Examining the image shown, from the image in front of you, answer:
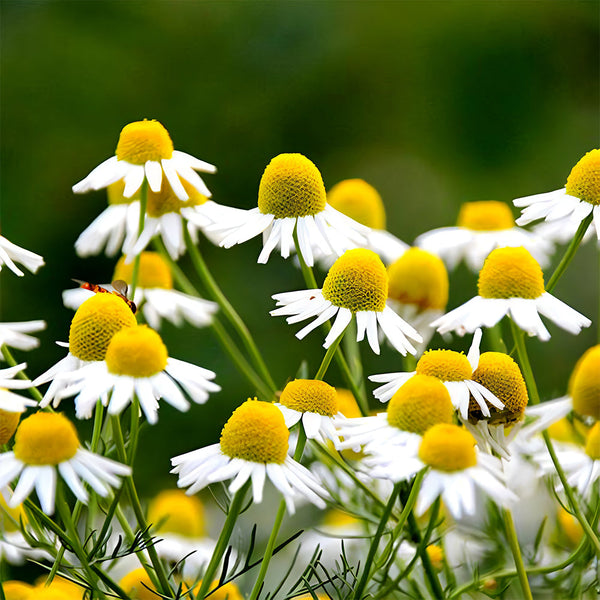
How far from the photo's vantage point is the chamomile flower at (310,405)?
1.51 feet

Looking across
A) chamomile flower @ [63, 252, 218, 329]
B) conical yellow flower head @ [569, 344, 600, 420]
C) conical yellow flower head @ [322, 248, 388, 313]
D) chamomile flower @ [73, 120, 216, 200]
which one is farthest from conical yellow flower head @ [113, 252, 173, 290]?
conical yellow flower head @ [569, 344, 600, 420]

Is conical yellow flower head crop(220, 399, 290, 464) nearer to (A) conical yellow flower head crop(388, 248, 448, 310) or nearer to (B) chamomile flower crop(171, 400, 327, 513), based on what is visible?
(B) chamomile flower crop(171, 400, 327, 513)

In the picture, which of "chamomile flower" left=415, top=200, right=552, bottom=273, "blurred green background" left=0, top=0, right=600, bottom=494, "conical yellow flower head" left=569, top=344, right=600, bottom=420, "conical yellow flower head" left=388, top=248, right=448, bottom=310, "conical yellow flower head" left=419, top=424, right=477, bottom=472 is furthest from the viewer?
"blurred green background" left=0, top=0, right=600, bottom=494

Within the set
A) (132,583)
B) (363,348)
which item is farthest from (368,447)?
(363,348)

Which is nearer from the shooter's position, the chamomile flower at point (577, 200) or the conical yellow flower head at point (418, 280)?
the chamomile flower at point (577, 200)

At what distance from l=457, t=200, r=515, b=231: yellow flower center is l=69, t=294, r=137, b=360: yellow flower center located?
0.49m

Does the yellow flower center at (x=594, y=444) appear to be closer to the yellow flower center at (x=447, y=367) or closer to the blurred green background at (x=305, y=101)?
the yellow flower center at (x=447, y=367)

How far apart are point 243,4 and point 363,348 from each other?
1.08m

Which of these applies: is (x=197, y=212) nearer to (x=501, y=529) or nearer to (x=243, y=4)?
(x=501, y=529)

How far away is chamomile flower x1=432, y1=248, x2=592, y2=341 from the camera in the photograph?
0.50 meters

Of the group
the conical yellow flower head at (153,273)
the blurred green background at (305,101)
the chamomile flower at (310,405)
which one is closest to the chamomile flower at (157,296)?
the conical yellow flower head at (153,273)

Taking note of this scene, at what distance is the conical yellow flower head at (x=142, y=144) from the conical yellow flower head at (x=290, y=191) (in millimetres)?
77

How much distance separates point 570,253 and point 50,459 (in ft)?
0.96

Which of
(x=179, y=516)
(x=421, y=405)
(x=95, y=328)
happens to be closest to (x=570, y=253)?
(x=421, y=405)
